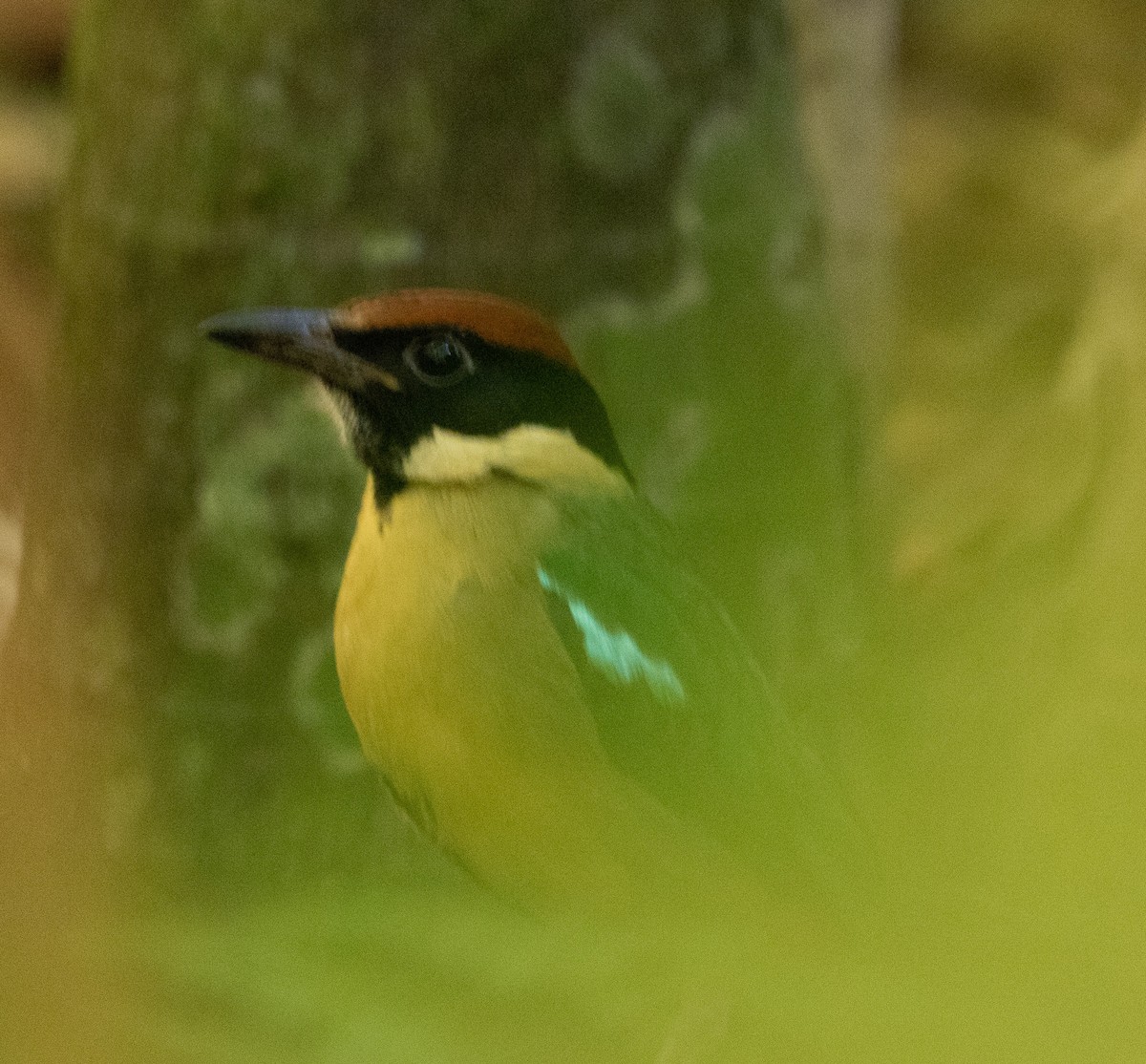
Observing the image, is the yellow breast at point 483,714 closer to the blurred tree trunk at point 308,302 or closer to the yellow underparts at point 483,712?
the yellow underparts at point 483,712

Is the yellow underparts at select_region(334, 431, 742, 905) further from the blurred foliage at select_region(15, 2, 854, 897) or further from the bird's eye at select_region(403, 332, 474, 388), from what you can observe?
the blurred foliage at select_region(15, 2, 854, 897)

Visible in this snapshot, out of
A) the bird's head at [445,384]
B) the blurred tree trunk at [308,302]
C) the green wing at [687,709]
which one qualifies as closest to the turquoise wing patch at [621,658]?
the green wing at [687,709]

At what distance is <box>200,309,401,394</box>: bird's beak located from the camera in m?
0.88

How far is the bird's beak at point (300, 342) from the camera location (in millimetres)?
879

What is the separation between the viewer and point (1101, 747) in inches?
18.9

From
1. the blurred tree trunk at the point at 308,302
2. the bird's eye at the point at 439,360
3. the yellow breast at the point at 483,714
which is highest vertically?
the blurred tree trunk at the point at 308,302

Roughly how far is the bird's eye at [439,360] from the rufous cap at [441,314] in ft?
0.04

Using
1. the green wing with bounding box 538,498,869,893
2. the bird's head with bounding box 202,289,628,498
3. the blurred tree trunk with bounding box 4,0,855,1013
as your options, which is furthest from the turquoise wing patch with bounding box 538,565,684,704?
the blurred tree trunk with bounding box 4,0,855,1013

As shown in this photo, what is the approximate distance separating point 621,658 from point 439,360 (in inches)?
9.1

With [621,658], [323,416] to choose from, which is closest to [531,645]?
[621,658]

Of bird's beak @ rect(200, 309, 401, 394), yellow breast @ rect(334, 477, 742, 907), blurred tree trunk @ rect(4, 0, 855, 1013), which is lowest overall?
yellow breast @ rect(334, 477, 742, 907)

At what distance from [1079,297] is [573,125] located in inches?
73.6

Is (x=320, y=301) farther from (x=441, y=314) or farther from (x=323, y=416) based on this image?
(x=441, y=314)

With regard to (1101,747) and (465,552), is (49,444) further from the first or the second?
(1101,747)
